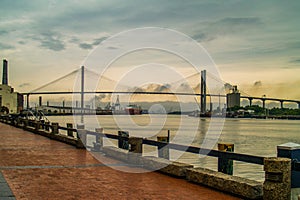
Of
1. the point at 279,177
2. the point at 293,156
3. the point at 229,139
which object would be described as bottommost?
the point at 229,139

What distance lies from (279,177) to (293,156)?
64 centimetres

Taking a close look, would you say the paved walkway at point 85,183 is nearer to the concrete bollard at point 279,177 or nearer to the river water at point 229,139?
the concrete bollard at point 279,177

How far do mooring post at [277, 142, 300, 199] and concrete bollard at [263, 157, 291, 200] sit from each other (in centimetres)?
15

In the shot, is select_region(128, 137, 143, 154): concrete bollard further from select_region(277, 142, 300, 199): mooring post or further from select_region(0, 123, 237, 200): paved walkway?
select_region(277, 142, 300, 199): mooring post

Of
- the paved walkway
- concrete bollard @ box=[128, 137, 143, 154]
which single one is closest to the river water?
concrete bollard @ box=[128, 137, 143, 154]

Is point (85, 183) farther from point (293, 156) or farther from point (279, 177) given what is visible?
point (293, 156)

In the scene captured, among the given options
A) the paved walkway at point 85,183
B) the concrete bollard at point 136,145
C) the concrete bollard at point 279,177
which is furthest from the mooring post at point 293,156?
the concrete bollard at point 136,145

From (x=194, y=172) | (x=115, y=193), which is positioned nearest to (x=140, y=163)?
(x=194, y=172)

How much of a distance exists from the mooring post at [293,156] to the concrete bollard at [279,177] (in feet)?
0.48

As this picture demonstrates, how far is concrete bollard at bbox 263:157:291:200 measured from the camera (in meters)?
8.41

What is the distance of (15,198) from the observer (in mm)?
9016

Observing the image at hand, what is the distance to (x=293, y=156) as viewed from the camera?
29.0 feet

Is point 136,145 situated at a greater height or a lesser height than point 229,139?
greater

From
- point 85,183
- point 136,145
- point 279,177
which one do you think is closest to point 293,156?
point 279,177
